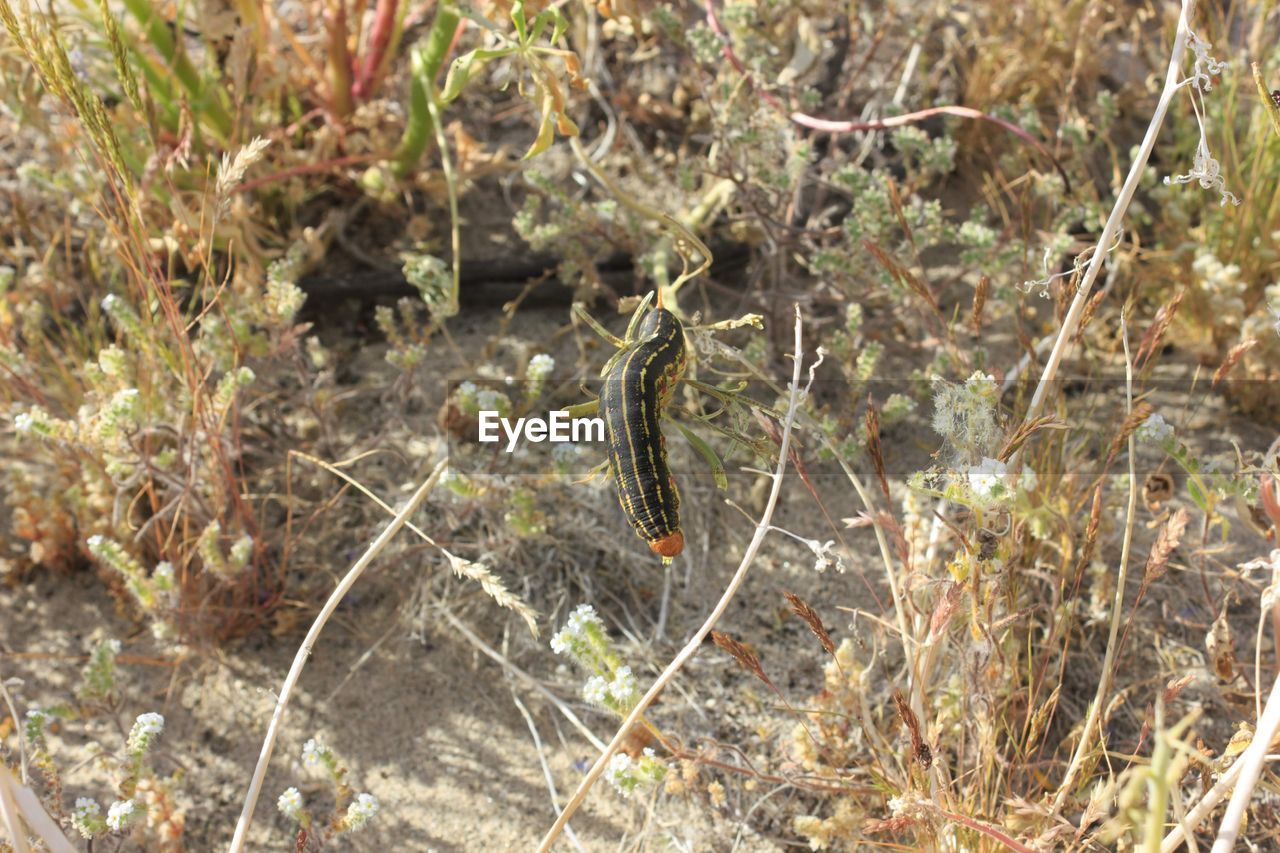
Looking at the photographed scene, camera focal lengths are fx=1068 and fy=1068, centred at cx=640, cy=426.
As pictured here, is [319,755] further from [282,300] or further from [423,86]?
[423,86]

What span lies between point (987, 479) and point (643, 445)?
1.81ft

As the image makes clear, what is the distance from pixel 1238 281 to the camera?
2.75 metres

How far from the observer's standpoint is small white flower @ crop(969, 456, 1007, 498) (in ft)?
5.13

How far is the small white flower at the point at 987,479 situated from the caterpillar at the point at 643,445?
49cm

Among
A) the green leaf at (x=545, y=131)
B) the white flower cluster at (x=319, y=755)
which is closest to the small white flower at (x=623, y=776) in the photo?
the white flower cluster at (x=319, y=755)

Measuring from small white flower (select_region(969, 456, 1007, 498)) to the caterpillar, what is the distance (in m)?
0.49

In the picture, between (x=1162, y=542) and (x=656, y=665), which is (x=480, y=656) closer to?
(x=656, y=665)

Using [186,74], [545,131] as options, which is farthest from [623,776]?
[186,74]

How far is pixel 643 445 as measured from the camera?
179 centimetres

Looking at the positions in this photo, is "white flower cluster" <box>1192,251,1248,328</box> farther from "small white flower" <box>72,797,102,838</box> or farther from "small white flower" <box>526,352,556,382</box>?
"small white flower" <box>72,797,102,838</box>

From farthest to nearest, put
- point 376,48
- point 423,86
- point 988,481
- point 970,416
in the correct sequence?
1. point 376,48
2. point 423,86
3. point 970,416
4. point 988,481

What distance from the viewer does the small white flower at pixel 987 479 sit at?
1563mm

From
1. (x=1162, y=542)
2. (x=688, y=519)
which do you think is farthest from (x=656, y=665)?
(x=1162, y=542)

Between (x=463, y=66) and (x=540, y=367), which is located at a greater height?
(x=463, y=66)
